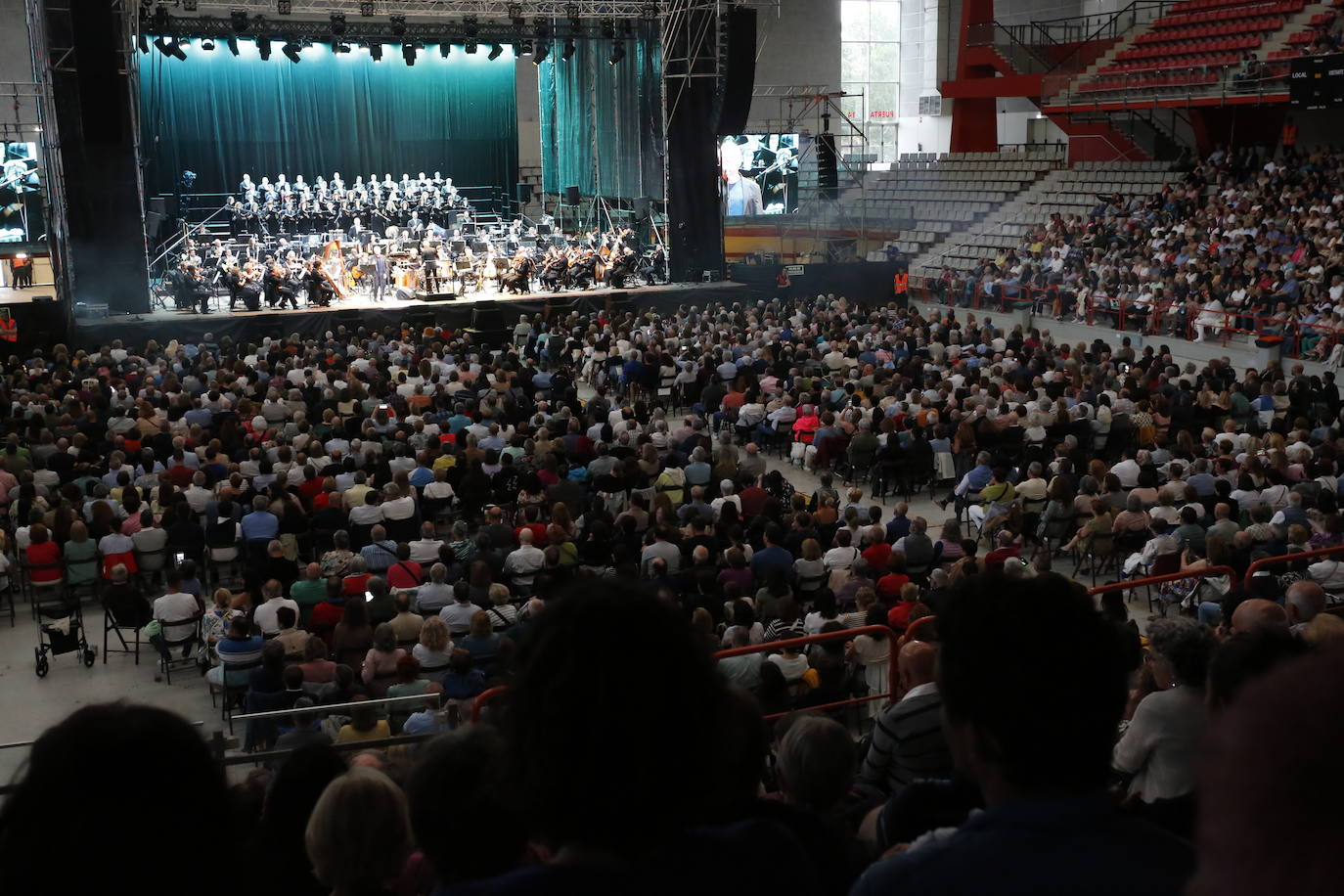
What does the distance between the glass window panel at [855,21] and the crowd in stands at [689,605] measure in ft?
56.6

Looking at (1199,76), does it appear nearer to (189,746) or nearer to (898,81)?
(898,81)

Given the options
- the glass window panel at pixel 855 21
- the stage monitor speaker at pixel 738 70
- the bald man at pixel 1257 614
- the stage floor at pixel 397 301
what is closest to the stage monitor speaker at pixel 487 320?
the stage floor at pixel 397 301

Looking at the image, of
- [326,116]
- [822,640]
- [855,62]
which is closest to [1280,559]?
[822,640]

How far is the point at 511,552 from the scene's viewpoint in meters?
9.08

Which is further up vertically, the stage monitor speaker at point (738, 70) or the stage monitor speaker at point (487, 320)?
the stage monitor speaker at point (738, 70)

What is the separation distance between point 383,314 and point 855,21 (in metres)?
21.2

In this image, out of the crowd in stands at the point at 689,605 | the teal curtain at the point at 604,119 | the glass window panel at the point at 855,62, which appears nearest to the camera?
the crowd in stands at the point at 689,605

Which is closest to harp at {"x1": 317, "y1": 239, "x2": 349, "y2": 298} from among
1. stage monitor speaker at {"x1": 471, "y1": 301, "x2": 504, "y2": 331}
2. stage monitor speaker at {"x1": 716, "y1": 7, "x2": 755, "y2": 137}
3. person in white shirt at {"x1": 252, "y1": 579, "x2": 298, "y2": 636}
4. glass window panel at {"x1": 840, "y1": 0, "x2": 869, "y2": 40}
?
stage monitor speaker at {"x1": 471, "y1": 301, "x2": 504, "y2": 331}

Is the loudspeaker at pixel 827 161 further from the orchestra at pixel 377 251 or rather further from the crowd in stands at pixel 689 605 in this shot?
the crowd in stands at pixel 689 605

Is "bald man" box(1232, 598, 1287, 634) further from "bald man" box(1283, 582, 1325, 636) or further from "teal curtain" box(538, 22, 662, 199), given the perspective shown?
"teal curtain" box(538, 22, 662, 199)

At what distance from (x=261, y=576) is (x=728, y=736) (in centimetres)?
815

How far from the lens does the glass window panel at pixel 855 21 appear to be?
122ft

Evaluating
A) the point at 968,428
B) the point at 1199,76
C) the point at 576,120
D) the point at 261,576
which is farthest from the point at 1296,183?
the point at 261,576

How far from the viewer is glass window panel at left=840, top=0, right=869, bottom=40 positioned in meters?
37.1
